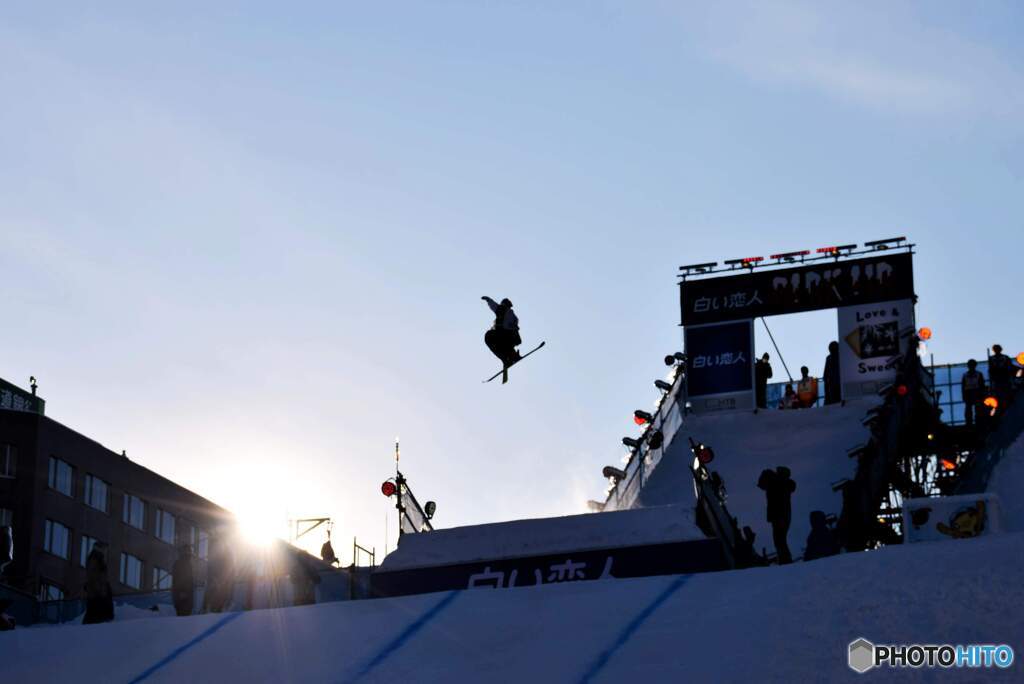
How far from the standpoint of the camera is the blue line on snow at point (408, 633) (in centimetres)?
1874

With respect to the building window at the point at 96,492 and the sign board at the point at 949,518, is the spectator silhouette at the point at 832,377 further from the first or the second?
the building window at the point at 96,492

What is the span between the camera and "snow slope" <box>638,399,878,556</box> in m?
32.3

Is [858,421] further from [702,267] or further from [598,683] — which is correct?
[598,683]

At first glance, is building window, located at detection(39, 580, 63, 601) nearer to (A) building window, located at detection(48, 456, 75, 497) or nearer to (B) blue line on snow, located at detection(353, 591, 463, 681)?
(A) building window, located at detection(48, 456, 75, 497)

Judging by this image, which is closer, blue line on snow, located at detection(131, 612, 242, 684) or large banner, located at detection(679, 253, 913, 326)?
blue line on snow, located at detection(131, 612, 242, 684)

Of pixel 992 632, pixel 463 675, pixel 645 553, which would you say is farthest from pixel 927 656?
pixel 645 553

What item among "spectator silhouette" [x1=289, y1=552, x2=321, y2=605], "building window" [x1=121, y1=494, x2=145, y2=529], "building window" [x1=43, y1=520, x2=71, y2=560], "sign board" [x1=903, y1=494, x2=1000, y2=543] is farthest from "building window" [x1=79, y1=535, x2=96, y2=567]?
"sign board" [x1=903, y1=494, x2=1000, y2=543]

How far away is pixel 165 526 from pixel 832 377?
155 ft

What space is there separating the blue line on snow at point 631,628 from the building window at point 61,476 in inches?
2032

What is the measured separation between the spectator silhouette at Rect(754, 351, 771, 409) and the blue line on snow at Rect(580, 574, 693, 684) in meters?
16.2

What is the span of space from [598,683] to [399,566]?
7.61 m

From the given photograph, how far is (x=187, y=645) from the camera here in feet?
67.4

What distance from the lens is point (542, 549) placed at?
23.7m

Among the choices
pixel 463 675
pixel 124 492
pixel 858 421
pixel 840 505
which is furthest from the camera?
pixel 124 492
